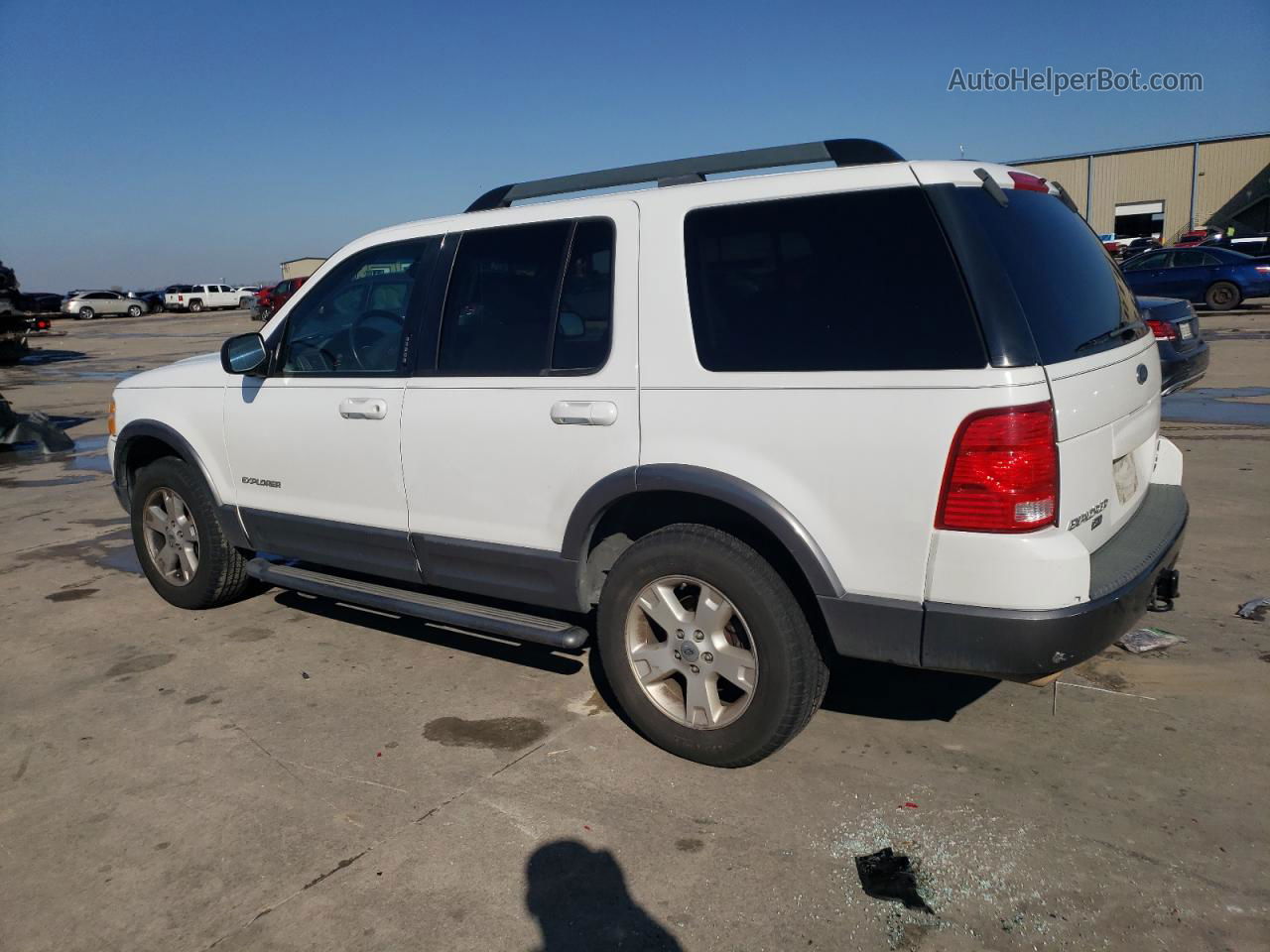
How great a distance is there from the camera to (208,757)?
379 cm

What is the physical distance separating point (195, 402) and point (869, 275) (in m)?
3.66

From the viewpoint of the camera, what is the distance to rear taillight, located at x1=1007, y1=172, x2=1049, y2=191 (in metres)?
3.38

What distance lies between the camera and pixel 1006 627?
282cm

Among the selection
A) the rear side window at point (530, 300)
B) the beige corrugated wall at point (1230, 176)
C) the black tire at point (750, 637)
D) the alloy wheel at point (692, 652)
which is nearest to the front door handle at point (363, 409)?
the rear side window at point (530, 300)

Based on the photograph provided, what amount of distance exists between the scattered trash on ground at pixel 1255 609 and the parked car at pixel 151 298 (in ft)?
213

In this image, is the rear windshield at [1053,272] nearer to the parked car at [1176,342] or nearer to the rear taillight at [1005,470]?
the rear taillight at [1005,470]

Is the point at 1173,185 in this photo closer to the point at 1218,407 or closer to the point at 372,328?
the point at 1218,407

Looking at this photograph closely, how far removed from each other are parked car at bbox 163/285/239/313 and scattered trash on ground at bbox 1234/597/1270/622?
215 feet

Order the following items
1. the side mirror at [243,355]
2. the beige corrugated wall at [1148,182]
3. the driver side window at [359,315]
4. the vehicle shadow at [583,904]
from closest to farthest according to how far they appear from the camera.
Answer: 1. the vehicle shadow at [583,904]
2. the driver side window at [359,315]
3. the side mirror at [243,355]
4. the beige corrugated wall at [1148,182]

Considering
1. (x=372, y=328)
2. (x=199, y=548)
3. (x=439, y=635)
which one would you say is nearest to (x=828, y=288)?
(x=372, y=328)

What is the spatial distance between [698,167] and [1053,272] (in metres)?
1.37

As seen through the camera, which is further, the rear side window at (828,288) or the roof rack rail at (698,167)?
the roof rack rail at (698,167)

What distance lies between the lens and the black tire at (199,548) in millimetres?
5145

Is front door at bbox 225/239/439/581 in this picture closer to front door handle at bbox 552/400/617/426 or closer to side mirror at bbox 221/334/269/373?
side mirror at bbox 221/334/269/373
